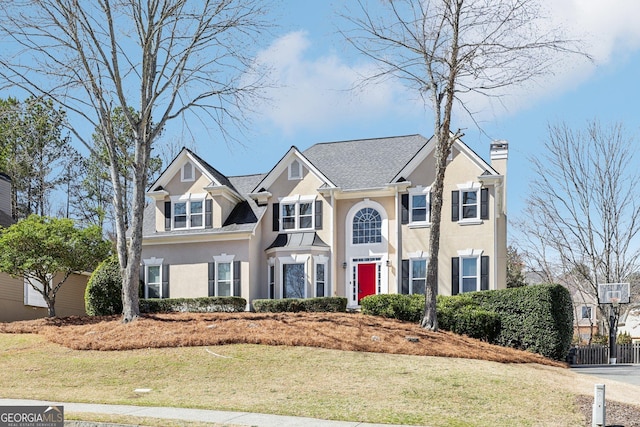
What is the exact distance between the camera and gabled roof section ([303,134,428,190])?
31.4m

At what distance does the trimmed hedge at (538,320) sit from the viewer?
23875mm

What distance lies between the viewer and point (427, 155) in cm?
3016

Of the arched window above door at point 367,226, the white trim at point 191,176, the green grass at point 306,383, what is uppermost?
the white trim at point 191,176

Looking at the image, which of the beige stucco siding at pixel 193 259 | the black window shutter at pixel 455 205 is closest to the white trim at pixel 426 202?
the black window shutter at pixel 455 205

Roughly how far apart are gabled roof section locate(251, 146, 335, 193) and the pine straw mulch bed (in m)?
8.16

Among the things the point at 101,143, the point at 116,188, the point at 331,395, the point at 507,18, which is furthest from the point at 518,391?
the point at 101,143

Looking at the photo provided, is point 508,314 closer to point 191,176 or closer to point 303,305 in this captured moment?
point 303,305

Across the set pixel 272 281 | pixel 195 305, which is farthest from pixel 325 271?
pixel 195 305

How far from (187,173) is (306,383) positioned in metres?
18.0

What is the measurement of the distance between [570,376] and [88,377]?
39.8 ft

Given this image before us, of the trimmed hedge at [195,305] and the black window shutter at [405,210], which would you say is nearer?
the trimmed hedge at [195,305]

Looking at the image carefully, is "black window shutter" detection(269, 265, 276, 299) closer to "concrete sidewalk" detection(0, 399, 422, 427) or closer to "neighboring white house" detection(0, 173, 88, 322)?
"neighboring white house" detection(0, 173, 88, 322)

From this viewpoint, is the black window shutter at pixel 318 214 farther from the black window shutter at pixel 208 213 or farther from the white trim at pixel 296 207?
the black window shutter at pixel 208 213

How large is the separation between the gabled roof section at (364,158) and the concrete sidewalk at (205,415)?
1888cm
